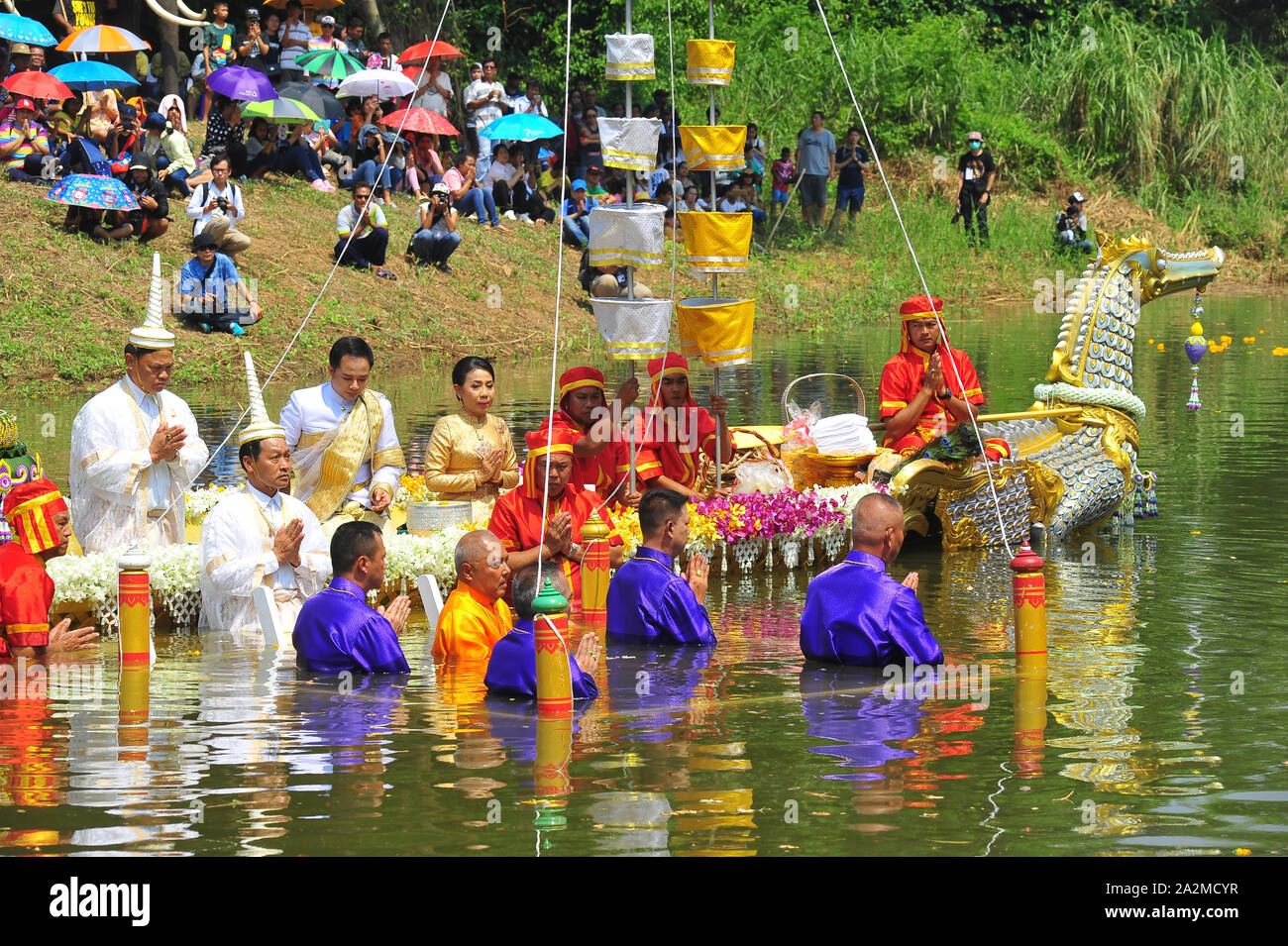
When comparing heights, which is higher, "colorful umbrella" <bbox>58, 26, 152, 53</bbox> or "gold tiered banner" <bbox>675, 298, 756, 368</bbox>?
"colorful umbrella" <bbox>58, 26, 152, 53</bbox>

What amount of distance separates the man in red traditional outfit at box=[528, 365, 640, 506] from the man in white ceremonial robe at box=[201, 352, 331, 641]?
5.91 ft

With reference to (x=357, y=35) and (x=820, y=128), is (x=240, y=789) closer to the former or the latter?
(x=357, y=35)

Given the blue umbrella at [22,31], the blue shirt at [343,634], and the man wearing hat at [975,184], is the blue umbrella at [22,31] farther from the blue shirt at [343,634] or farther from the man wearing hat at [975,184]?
the man wearing hat at [975,184]

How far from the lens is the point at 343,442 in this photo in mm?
11891

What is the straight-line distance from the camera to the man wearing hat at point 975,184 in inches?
1356

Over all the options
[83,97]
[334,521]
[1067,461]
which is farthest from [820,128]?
[334,521]

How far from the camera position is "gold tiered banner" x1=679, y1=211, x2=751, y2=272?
1194 cm

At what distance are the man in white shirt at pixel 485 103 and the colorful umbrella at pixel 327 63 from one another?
8.76ft

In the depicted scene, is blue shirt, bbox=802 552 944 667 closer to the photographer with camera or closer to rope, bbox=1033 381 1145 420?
rope, bbox=1033 381 1145 420

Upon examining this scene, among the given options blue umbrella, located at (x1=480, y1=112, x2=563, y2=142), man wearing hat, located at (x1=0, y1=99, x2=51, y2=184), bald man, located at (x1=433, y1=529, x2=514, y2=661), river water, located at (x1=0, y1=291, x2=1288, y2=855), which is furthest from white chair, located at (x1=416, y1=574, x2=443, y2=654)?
blue umbrella, located at (x1=480, y1=112, x2=563, y2=142)

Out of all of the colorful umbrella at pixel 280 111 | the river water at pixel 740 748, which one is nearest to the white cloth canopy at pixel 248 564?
the river water at pixel 740 748

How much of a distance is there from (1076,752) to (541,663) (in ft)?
→ 7.93

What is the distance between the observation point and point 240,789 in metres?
7.55

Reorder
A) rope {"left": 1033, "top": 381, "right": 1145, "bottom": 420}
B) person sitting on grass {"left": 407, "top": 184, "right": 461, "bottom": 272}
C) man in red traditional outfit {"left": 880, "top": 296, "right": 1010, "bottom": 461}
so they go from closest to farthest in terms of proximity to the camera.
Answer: man in red traditional outfit {"left": 880, "top": 296, "right": 1010, "bottom": 461}
rope {"left": 1033, "top": 381, "right": 1145, "bottom": 420}
person sitting on grass {"left": 407, "top": 184, "right": 461, "bottom": 272}
